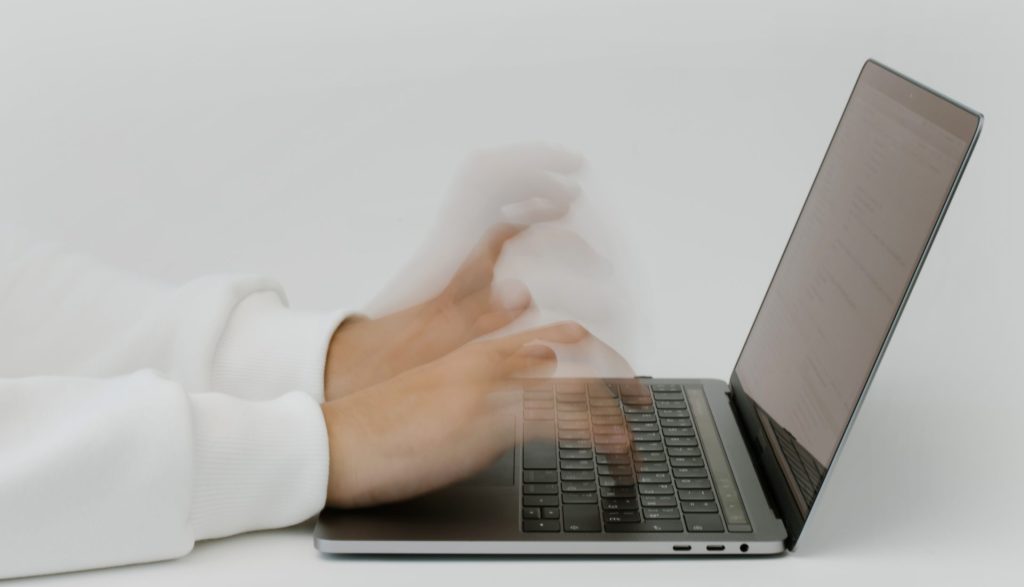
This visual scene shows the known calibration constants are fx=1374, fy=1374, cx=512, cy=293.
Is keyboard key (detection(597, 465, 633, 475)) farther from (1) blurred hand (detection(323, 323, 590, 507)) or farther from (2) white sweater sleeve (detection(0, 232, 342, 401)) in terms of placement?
(2) white sweater sleeve (detection(0, 232, 342, 401))

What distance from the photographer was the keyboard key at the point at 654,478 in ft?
3.28

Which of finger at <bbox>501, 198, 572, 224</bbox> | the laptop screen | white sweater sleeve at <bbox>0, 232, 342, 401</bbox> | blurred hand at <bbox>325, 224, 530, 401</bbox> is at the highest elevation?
the laptop screen

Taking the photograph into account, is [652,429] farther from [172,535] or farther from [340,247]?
[340,247]

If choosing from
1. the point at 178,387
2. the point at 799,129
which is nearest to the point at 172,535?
the point at 178,387

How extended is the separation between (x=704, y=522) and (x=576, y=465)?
0.13m

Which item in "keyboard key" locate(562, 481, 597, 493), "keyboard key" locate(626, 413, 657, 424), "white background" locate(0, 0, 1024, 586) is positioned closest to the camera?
"keyboard key" locate(562, 481, 597, 493)

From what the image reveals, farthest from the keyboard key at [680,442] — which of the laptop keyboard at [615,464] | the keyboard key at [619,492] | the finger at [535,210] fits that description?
the finger at [535,210]

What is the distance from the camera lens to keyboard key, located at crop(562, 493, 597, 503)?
97 centimetres

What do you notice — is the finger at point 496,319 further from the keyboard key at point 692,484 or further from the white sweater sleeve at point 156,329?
the keyboard key at point 692,484

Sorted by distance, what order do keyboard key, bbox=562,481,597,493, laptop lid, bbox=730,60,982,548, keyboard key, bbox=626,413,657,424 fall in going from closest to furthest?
laptop lid, bbox=730,60,982,548 → keyboard key, bbox=562,481,597,493 → keyboard key, bbox=626,413,657,424

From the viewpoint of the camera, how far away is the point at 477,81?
6.48ft

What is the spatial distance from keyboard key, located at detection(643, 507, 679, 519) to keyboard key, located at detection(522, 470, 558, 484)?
0.08m

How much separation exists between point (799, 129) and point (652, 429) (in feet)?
2.68

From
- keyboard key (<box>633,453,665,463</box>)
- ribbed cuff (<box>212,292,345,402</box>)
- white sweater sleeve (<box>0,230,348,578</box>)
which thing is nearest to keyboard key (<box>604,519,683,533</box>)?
keyboard key (<box>633,453,665,463</box>)
